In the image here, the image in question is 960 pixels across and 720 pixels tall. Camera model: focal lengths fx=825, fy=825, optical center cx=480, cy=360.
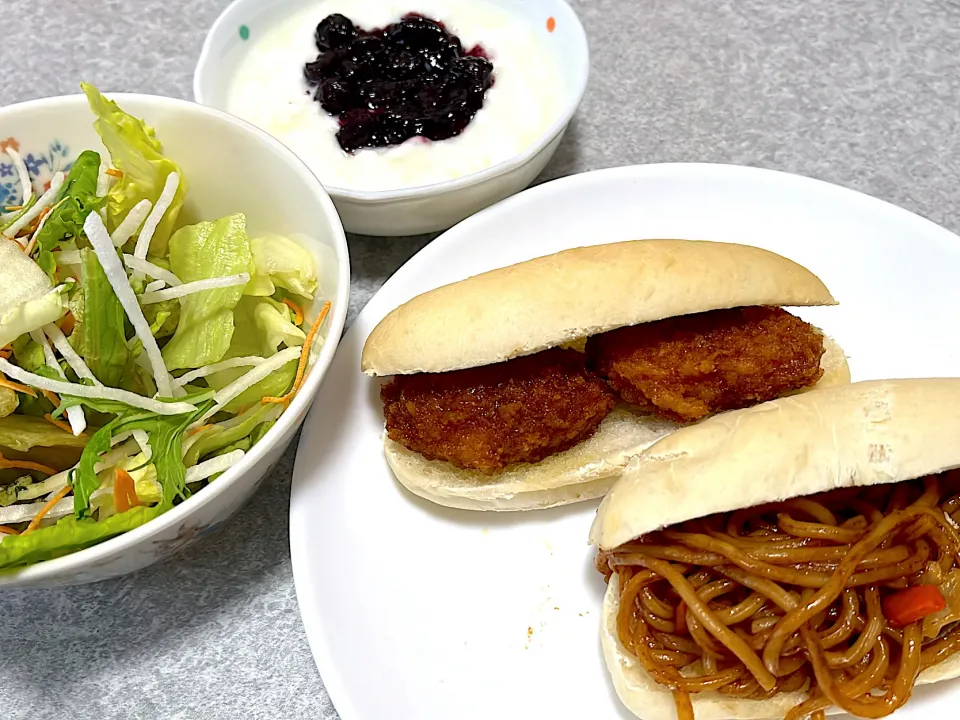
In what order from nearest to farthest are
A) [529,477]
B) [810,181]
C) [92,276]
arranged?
[92,276] → [529,477] → [810,181]

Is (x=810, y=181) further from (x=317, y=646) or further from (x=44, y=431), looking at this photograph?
(x=44, y=431)

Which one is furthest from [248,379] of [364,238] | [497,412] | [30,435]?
[364,238]

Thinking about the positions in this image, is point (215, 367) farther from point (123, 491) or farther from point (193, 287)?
point (123, 491)

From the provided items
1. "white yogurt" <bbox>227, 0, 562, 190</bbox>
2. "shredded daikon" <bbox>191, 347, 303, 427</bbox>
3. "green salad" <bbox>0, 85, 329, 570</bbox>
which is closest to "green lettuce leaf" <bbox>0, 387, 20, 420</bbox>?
"green salad" <bbox>0, 85, 329, 570</bbox>

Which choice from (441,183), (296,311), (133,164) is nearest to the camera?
(133,164)

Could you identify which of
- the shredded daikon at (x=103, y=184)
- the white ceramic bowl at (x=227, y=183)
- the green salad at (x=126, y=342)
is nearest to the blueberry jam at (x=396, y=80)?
the white ceramic bowl at (x=227, y=183)

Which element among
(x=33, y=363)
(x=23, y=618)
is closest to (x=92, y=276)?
(x=33, y=363)
